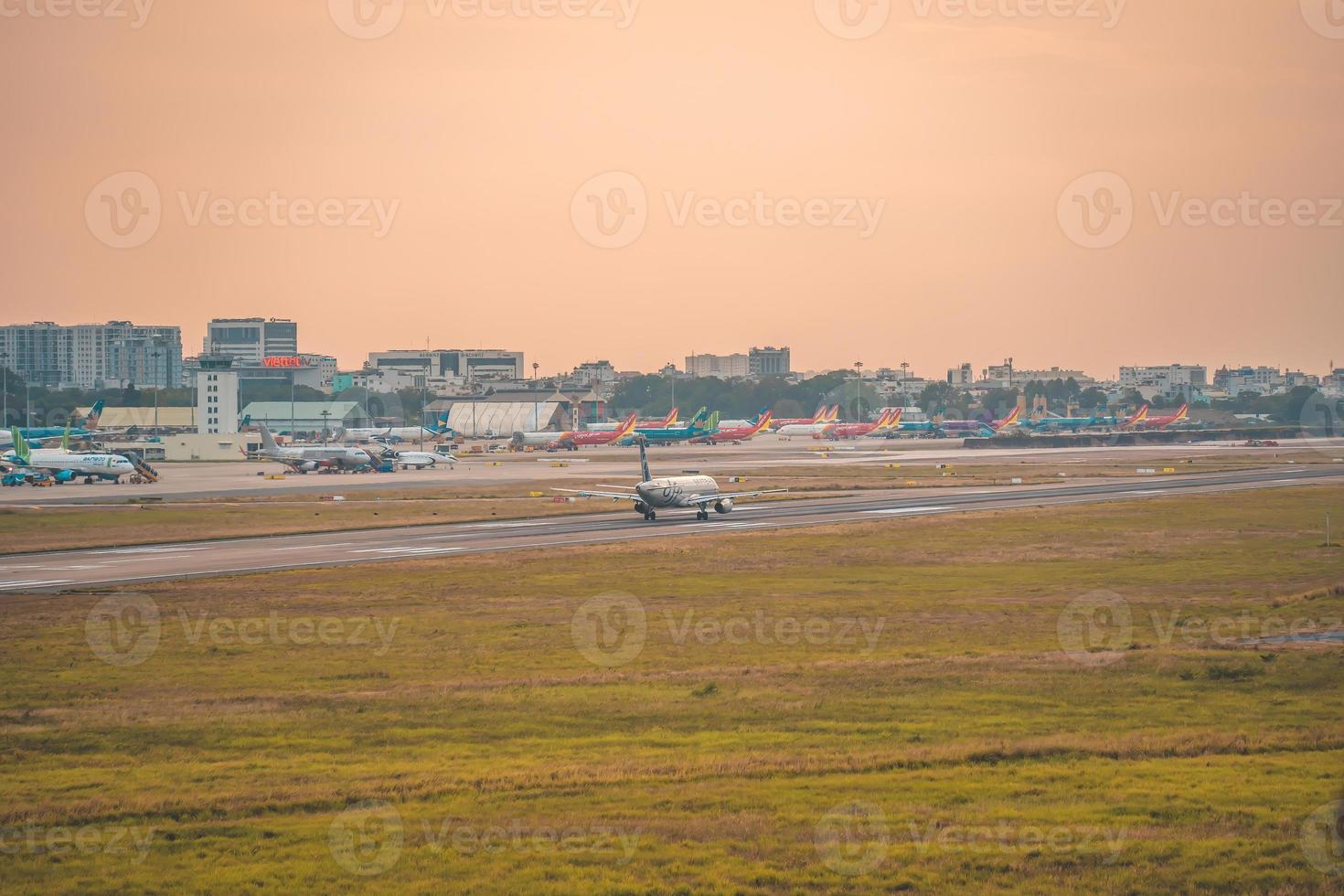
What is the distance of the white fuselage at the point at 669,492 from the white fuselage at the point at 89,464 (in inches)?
2889

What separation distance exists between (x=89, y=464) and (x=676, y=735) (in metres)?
122

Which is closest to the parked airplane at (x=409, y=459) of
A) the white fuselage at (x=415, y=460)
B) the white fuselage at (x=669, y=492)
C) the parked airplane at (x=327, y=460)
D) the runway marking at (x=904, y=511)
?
the white fuselage at (x=415, y=460)

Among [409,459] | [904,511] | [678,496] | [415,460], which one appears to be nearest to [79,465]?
[409,459]

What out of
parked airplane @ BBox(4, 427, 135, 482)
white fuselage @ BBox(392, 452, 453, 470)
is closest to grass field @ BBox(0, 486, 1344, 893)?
parked airplane @ BBox(4, 427, 135, 482)

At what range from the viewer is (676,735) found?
30.7 metres

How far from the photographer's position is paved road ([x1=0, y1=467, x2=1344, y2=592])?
208 ft

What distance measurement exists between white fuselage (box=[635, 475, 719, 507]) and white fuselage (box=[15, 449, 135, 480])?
73.4 metres

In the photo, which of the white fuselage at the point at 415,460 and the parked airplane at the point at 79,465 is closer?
the parked airplane at the point at 79,465

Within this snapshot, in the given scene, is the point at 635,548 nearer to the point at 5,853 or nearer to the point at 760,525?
the point at 760,525

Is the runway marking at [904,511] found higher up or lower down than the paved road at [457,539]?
higher up

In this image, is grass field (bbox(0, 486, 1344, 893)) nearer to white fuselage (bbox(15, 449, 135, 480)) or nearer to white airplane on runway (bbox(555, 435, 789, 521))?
white airplane on runway (bbox(555, 435, 789, 521))

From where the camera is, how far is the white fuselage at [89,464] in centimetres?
13588

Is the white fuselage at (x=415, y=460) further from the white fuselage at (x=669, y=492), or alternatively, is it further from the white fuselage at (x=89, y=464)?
the white fuselage at (x=669, y=492)

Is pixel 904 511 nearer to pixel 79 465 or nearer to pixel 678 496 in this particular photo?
pixel 678 496
